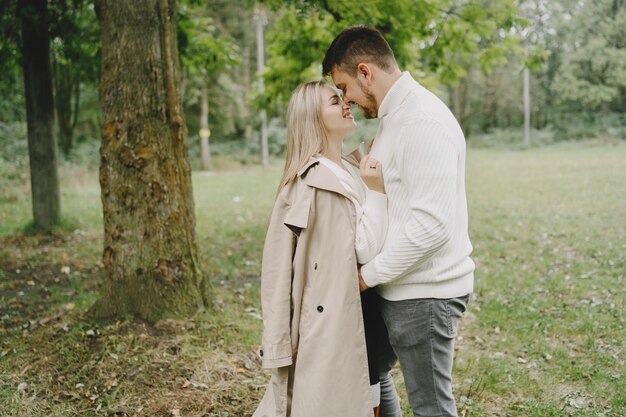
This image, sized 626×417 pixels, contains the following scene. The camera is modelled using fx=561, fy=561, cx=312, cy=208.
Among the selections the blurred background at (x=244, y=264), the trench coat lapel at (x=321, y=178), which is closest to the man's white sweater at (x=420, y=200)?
the trench coat lapel at (x=321, y=178)

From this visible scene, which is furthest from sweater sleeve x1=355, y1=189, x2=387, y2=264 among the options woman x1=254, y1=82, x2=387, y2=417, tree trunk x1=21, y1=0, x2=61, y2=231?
tree trunk x1=21, y1=0, x2=61, y2=231

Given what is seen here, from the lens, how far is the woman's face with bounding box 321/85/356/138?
2.79 metres

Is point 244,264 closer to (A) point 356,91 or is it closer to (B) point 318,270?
(B) point 318,270

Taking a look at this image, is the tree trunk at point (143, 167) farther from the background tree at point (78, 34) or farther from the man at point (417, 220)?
the background tree at point (78, 34)

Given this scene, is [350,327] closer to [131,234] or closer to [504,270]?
[131,234]

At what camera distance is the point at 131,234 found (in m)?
4.67

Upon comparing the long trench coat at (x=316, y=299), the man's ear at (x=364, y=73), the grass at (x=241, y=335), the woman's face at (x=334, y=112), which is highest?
the man's ear at (x=364, y=73)

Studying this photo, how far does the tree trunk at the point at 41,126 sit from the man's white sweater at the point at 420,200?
8662mm

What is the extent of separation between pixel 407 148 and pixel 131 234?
3060 millimetres

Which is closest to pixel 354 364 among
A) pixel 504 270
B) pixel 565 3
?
pixel 504 270

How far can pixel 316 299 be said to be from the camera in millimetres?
2598

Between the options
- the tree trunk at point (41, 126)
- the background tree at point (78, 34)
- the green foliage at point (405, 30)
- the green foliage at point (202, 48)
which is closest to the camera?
the green foliage at point (405, 30)

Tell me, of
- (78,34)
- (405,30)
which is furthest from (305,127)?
(78,34)

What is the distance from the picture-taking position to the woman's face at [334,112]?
279cm
